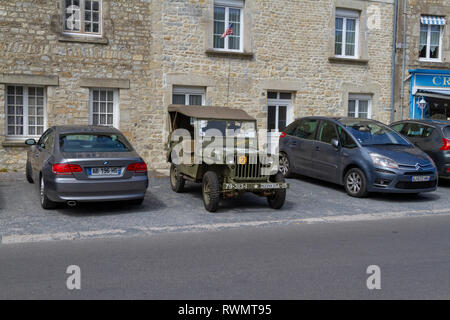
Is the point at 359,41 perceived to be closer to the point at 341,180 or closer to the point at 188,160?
the point at 341,180

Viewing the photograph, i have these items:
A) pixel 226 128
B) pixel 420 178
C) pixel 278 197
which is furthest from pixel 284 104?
pixel 278 197

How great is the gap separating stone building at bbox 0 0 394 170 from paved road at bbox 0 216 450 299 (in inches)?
316

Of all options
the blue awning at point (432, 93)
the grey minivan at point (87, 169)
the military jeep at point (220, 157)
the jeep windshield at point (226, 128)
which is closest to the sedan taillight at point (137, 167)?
the grey minivan at point (87, 169)

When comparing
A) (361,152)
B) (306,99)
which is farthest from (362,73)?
(361,152)

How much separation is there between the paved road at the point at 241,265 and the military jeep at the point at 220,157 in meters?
1.26

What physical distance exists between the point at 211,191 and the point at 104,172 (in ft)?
6.15

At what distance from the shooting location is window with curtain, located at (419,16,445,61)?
1819 centimetres

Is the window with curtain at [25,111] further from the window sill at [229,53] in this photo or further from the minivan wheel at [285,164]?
the minivan wheel at [285,164]

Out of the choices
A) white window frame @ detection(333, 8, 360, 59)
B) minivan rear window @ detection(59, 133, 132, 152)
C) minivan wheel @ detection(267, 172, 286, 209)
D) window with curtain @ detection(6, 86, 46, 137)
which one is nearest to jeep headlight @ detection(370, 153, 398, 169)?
minivan wheel @ detection(267, 172, 286, 209)

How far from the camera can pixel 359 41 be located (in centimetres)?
1731

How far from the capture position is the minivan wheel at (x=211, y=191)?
8602 millimetres

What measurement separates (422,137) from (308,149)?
322cm

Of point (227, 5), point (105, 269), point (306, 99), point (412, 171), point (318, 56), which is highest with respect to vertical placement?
point (227, 5)

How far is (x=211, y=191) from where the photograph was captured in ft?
28.3
